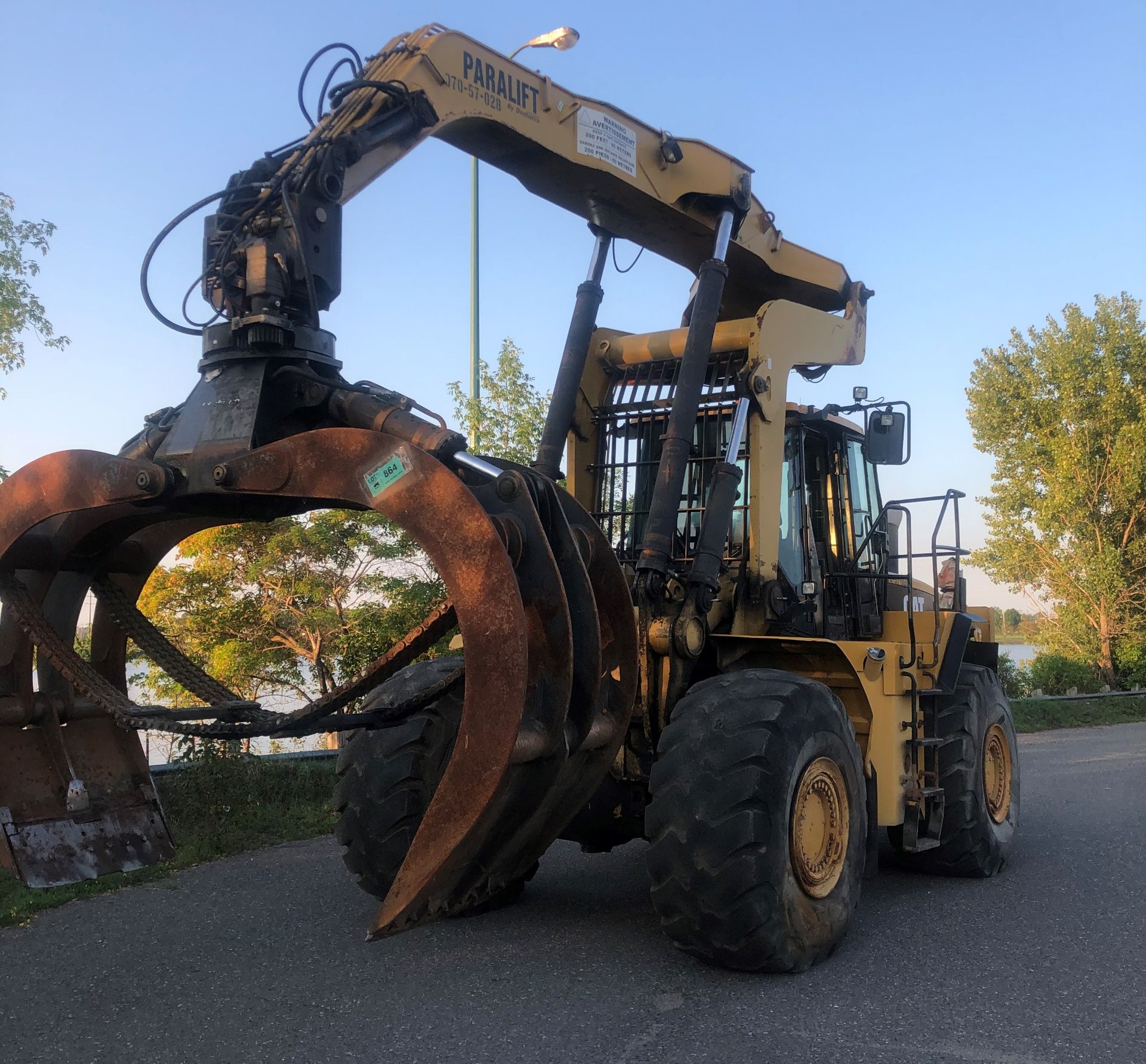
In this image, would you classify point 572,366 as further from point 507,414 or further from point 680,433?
point 507,414

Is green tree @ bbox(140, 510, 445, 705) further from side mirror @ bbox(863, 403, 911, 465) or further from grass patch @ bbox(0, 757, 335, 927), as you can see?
side mirror @ bbox(863, 403, 911, 465)

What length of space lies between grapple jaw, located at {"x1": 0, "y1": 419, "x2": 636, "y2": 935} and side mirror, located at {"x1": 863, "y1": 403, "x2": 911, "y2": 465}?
117 inches

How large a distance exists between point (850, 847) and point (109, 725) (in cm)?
354

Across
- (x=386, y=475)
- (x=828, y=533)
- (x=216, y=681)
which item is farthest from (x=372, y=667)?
(x=828, y=533)

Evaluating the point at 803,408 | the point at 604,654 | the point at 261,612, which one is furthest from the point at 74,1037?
the point at 261,612

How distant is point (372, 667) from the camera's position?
4.57 meters

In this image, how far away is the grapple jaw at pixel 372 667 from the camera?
3.75m

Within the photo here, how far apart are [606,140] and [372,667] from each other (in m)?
3.07

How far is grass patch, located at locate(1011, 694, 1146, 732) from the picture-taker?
1988 cm

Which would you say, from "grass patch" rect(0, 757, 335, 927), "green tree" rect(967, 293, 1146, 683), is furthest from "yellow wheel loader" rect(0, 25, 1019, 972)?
"green tree" rect(967, 293, 1146, 683)

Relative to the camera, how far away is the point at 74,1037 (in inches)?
160

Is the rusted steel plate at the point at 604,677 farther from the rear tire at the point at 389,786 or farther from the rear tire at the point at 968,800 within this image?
the rear tire at the point at 968,800

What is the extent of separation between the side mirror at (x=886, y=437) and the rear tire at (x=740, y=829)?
7.87 ft

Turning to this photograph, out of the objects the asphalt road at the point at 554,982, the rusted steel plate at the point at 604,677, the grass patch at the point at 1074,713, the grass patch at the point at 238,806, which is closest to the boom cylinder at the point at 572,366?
the rusted steel plate at the point at 604,677
